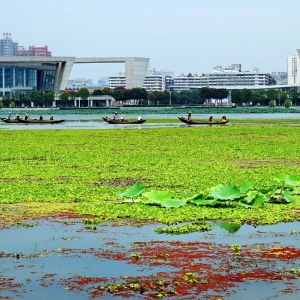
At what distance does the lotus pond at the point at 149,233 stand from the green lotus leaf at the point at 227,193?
0.02 meters

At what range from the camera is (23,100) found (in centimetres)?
14488

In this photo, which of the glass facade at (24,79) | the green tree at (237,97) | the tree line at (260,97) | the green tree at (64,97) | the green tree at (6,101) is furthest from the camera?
the glass facade at (24,79)

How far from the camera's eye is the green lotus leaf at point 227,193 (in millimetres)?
12523

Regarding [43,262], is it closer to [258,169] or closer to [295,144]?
[258,169]

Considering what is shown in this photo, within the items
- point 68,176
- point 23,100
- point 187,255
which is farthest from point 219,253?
point 23,100

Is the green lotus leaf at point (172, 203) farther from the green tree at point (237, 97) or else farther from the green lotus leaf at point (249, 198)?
the green tree at point (237, 97)

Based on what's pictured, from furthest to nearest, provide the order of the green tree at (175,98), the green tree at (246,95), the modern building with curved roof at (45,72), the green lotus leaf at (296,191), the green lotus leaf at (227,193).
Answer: the green tree at (175,98) → the modern building with curved roof at (45,72) → the green tree at (246,95) → the green lotus leaf at (296,191) → the green lotus leaf at (227,193)

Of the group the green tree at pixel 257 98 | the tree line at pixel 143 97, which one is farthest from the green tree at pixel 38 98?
the green tree at pixel 257 98

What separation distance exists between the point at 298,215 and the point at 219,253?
2696 millimetres

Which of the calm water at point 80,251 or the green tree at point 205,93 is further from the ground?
the green tree at point 205,93

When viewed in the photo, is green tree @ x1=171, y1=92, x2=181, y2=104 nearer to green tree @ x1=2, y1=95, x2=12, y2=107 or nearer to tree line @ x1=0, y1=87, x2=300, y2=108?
tree line @ x1=0, y1=87, x2=300, y2=108

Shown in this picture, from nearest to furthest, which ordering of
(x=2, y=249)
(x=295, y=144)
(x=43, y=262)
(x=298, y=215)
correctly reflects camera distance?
(x=43, y=262), (x=2, y=249), (x=298, y=215), (x=295, y=144)

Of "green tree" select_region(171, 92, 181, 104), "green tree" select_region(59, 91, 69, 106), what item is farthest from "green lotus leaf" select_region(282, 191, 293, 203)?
"green tree" select_region(171, 92, 181, 104)

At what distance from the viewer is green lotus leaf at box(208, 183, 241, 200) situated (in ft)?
41.1
